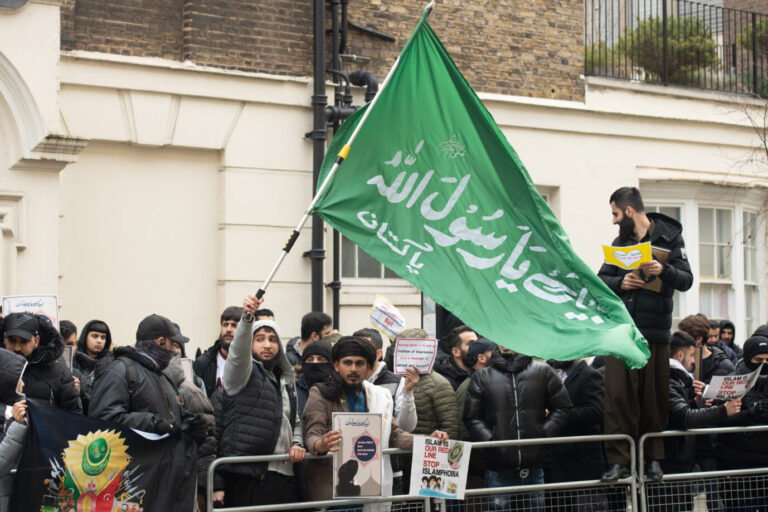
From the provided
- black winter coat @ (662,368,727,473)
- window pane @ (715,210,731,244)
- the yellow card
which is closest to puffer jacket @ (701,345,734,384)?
black winter coat @ (662,368,727,473)

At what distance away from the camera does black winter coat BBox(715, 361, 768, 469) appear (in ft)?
28.4

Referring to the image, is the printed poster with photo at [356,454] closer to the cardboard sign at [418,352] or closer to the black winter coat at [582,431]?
the cardboard sign at [418,352]

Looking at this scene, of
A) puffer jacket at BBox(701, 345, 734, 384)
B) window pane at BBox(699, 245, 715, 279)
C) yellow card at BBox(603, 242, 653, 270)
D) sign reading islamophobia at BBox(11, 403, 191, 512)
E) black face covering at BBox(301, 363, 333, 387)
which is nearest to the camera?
sign reading islamophobia at BBox(11, 403, 191, 512)

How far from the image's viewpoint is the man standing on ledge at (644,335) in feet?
26.0

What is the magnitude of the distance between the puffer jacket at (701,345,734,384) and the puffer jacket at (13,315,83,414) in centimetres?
561

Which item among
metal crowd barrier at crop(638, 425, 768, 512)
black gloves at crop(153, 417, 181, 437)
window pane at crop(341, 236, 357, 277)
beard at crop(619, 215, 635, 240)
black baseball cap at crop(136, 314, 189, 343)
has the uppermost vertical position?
window pane at crop(341, 236, 357, 277)

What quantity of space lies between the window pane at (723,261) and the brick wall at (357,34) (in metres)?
3.48

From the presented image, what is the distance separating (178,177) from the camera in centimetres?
1280

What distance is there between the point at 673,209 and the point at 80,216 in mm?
8547

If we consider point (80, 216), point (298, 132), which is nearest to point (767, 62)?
point (298, 132)

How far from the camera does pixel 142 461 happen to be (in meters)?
6.73

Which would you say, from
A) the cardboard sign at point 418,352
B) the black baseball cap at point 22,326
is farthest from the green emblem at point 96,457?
the cardboard sign at point 418,352

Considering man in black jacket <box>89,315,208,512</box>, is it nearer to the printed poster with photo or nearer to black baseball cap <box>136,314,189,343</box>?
black baseball cap <box>136,314,189,343</box>

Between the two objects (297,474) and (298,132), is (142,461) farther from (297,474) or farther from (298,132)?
(298,132)
